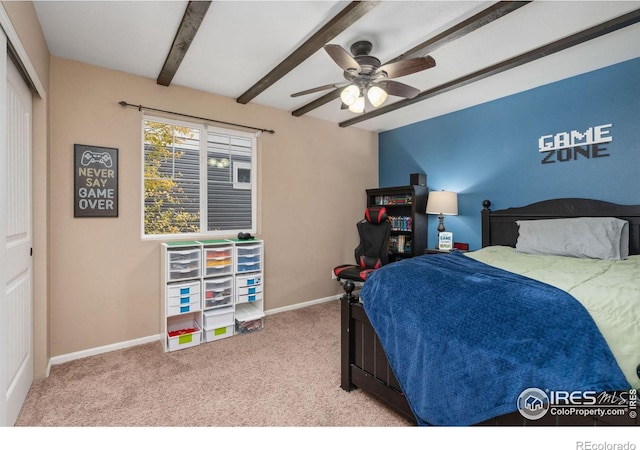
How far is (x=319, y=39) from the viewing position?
222 centimetres

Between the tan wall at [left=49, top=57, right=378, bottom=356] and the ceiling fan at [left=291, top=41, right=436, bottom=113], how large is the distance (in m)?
1.61

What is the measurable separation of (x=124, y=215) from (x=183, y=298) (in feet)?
3.15

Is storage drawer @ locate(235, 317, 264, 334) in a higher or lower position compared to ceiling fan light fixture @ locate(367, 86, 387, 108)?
lower

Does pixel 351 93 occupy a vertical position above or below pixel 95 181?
above

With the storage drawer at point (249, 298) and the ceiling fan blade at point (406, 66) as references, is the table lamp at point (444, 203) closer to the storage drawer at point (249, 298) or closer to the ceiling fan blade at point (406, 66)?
the ceiling fan blade at point (406, 66)

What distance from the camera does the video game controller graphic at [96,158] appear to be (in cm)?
264

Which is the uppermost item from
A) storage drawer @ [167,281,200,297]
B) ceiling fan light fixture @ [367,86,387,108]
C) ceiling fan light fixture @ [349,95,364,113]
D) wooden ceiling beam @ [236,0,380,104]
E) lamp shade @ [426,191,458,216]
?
wooden ceiling beam @ [236,0,380,104]

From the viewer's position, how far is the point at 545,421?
123 centimetres

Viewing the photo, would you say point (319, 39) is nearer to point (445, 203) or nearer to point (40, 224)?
point (445, 203)

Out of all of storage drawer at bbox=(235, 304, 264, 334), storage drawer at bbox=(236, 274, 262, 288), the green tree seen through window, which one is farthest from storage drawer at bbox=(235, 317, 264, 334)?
the green tree seen through window

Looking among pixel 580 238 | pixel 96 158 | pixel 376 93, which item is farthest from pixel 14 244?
pixel 580 238

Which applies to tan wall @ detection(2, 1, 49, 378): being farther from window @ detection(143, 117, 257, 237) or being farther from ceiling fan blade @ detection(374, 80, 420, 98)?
ceiling fan blade @ detection(374, 80, 420, 98)

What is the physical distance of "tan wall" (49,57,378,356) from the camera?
8.45ft
